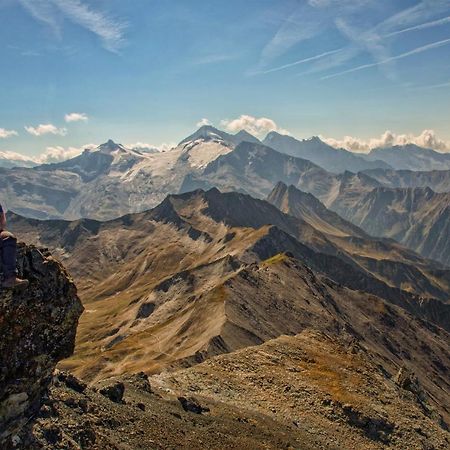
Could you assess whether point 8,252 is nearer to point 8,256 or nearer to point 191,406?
point 8,256

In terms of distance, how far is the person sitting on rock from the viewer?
21678 mm

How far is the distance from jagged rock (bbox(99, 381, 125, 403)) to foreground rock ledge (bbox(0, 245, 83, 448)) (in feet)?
44.6

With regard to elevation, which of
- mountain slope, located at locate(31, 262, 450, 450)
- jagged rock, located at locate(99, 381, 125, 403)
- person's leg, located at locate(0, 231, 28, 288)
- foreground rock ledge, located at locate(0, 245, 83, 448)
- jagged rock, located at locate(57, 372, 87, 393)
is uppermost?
person's leg, located at locate(0, 231, 28, 288)

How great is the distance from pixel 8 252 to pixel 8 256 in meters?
0.18

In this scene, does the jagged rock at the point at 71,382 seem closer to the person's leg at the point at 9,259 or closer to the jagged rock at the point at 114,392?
the jagged rock at the point at 114,392

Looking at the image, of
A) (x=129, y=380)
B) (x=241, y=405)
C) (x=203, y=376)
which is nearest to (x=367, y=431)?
(x=241, y=405)

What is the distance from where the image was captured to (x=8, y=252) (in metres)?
21.8

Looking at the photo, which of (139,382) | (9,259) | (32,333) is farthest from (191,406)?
(9,259)

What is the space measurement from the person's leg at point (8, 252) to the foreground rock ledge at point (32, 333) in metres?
1.10

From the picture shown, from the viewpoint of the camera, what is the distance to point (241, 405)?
168 ft

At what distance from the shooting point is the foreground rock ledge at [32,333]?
914 inches

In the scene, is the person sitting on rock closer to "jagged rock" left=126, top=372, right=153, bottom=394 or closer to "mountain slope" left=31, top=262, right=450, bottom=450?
"mountain slope" left=31, top=262, right=450, bottom=450

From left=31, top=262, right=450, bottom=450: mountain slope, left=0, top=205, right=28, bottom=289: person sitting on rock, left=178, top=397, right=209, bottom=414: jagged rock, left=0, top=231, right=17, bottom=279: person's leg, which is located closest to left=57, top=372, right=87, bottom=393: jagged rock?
left=31, top=262, right=450, bottom=450: mountain slope

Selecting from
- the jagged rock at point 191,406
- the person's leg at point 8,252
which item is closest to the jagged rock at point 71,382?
the jagged rock at point 191,406
